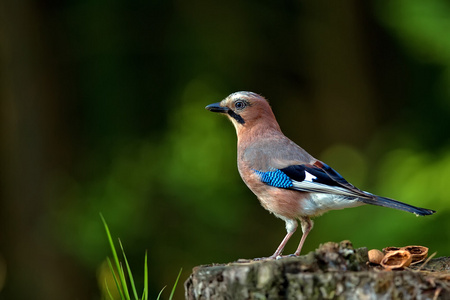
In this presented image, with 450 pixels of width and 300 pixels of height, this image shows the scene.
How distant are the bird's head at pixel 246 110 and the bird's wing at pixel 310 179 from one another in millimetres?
620

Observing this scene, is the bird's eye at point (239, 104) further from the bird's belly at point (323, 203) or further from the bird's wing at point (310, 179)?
the bird's belly at point (323, 203)

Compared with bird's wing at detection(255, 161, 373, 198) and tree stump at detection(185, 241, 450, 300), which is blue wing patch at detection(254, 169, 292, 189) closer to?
bird's wing at detection(255, 161, 373, 198)

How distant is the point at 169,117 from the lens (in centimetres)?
841

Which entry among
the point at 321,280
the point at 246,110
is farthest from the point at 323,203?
the point at 321,280

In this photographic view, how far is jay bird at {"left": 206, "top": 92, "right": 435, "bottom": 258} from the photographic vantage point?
4.32m

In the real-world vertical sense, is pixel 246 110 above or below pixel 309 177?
above

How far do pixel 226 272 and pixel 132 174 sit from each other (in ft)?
16.7

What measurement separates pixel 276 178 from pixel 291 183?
0.13 metres

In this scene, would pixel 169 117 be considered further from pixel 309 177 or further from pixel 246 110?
pixel 309 177

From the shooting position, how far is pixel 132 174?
8156mm

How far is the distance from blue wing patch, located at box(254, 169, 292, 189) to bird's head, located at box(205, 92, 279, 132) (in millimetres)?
601

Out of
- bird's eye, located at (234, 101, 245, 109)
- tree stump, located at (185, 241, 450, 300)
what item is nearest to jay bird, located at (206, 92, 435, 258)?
bird's eye, located at (234, 101, 245, 109)

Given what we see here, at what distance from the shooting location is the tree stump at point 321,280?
2961 mm

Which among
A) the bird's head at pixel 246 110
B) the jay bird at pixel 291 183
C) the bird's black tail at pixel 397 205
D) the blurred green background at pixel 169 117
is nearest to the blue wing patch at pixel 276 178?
the jay bird at pixel 291 183
